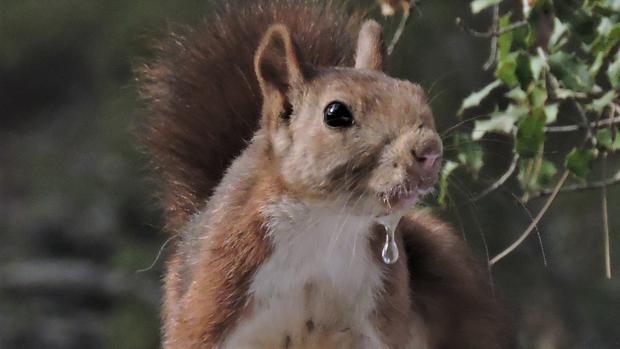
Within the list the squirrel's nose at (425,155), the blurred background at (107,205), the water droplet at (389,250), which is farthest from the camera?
the blurred background at (107,205)

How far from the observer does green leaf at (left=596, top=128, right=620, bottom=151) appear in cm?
283

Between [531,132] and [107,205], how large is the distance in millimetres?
3850

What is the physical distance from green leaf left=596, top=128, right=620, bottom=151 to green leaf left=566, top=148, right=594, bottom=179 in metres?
0.03

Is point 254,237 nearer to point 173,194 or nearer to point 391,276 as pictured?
point 391,276

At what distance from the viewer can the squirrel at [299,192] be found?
96.5 inches

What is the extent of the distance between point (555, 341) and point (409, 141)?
2690 mm

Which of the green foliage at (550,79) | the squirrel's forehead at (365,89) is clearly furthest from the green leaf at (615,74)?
the squirrel's forehead at (365,89)

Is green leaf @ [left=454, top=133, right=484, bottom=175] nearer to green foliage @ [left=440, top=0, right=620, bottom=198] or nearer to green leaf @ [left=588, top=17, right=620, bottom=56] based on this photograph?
green foliage @ [left=440, top=0, right=620, bottom=198]

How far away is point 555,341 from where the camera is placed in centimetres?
490

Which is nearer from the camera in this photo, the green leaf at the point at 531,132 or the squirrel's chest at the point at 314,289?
the squirrel's chest at the point at 314,289

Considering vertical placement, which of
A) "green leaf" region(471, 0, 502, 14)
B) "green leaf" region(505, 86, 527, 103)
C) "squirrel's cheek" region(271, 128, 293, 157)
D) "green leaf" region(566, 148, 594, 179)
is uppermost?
"green leaf" region(471, 0, 502, 14)

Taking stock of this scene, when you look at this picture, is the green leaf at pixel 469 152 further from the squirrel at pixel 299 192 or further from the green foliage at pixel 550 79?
the squirrel at pixel 299 192

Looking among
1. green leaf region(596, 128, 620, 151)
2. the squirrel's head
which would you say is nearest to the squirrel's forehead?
the squirrel's head

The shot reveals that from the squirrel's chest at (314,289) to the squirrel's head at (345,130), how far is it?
10 cm
